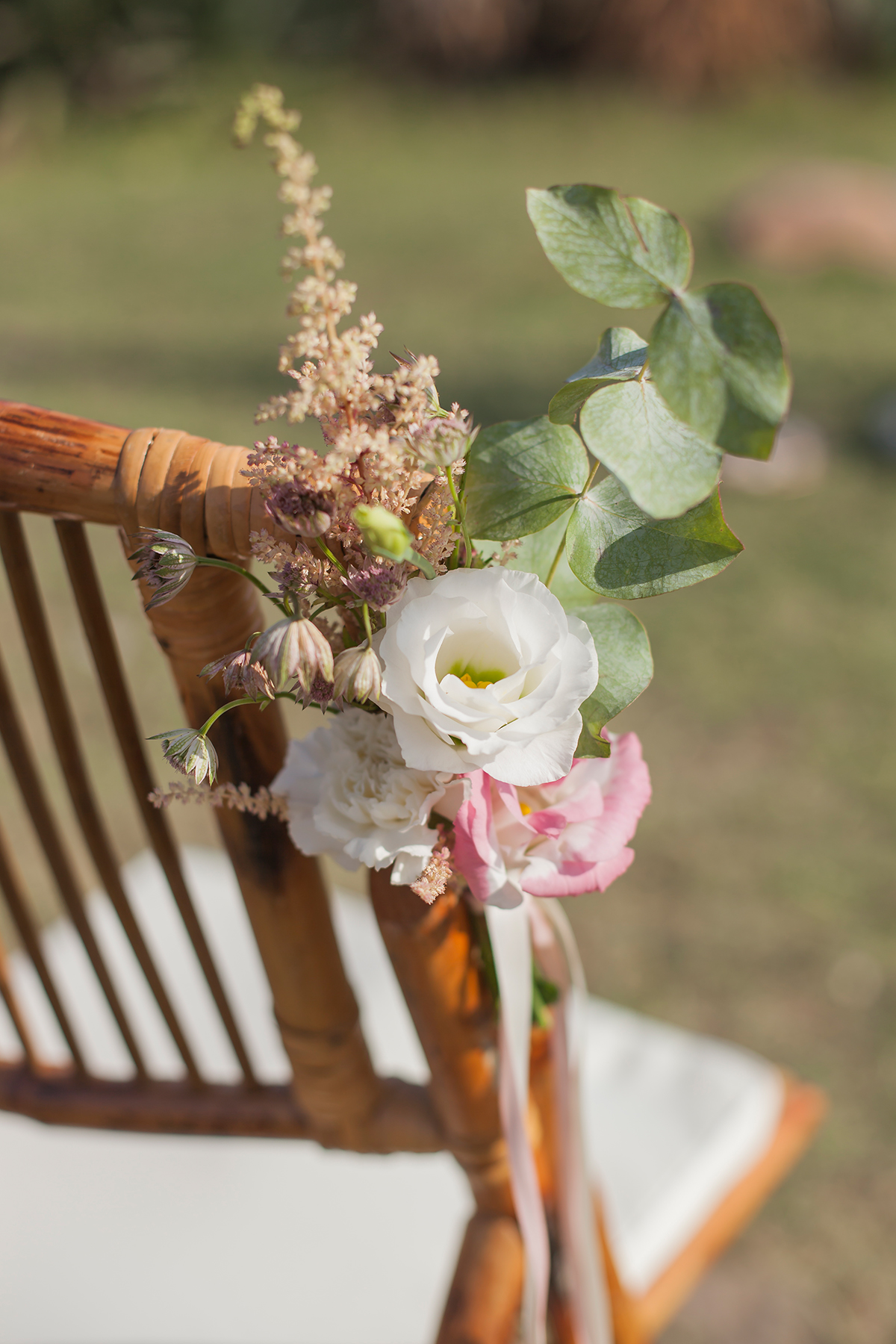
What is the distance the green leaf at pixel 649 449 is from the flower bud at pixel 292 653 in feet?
0.44

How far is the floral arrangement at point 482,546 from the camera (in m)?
0.44

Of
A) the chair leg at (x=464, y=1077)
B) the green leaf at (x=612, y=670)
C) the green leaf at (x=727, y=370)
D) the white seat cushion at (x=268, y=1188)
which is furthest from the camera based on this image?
the white seat cushion at (x=268, y=1188)

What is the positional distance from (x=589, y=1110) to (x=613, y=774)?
2.56ft

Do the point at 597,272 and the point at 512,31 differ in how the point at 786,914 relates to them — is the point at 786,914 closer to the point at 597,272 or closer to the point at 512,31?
the point at 597,272

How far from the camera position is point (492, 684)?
0.49m

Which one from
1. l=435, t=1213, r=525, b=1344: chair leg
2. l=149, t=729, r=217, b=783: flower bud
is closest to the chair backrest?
l=435, t=1213, r=525, b=1344: chair leg

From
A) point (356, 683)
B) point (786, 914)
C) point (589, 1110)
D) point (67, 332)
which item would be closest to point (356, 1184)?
point (589, 1110)

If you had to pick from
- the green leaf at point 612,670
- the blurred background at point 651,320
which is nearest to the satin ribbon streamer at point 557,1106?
the green leaf at point 612,670

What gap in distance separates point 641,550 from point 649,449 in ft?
0.21

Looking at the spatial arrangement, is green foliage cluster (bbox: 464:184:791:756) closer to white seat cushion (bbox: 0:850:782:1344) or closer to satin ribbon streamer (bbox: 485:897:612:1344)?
satin ribbon streamer (bbox: 485:897:612:1344)

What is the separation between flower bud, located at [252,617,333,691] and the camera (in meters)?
0.45

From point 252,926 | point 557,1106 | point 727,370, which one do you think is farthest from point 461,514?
point 557,1106

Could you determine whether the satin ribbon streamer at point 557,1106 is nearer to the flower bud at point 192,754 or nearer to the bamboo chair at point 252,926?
the bamboo chair at point 252,926

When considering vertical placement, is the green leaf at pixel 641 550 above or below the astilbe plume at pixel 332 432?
below
